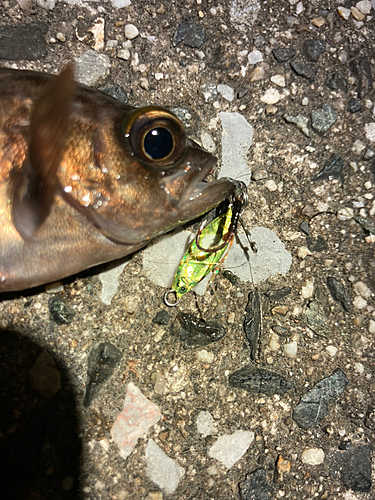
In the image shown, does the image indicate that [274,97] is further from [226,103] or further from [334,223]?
[334,223]

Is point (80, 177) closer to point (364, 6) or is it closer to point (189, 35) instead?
point (189, 35)

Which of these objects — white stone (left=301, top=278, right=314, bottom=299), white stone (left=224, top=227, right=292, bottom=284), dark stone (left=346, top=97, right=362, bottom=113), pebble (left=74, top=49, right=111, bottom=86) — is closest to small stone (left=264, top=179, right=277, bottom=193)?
white stone (left=224, top=227, right=292, bottom=284)

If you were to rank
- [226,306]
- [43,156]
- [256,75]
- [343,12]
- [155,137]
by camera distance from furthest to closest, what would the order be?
[343,12]
[256,75]
[226,306]
[155,137]
[43,156]

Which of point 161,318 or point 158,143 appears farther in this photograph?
point 161,318

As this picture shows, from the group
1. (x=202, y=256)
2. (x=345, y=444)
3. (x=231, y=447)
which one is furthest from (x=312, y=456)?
(x=202, y=256)

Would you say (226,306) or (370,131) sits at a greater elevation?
(370,131)

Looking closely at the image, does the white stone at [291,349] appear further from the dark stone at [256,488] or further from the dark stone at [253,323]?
the dark stone at [256,488]

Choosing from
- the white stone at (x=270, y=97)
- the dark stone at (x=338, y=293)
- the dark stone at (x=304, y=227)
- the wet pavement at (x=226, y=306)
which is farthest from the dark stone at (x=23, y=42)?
the dark stone at (x=338, y=293)

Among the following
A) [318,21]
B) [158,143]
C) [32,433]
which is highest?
[318,21]
